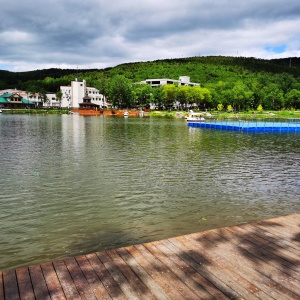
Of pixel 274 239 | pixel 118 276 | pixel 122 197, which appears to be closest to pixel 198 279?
pixel 118 276

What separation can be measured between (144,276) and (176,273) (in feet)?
2.34

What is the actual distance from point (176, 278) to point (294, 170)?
778 inches

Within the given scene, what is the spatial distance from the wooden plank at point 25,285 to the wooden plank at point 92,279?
44.1 inches

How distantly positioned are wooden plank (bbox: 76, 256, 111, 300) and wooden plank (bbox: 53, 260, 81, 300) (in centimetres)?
33

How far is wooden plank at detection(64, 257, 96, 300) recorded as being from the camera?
19.7ft

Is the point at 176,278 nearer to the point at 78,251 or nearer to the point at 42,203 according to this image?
the point at 78,251

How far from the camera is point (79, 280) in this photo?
257 inches

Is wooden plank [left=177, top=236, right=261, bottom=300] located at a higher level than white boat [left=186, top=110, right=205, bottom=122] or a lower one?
lower

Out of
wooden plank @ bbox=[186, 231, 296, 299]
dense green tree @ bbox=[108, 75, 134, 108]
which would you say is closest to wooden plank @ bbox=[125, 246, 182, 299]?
wooden plank @ bbox=[186, 231, 296, 299]

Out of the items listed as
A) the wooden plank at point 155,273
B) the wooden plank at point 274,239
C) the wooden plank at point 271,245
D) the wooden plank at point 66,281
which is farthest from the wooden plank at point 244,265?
the wooden plank at point 66,281

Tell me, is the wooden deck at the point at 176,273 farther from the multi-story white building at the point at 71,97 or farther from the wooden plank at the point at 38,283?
the multi-story white building at the point at 71,97

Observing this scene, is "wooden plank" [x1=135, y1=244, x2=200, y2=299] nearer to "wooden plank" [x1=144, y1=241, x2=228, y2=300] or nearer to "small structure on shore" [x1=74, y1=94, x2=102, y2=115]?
"wooden plank" [x1=144, y1=241, x2=228, y2=300]

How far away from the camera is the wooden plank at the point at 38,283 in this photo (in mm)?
5973

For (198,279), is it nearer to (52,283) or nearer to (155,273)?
(155,273)
